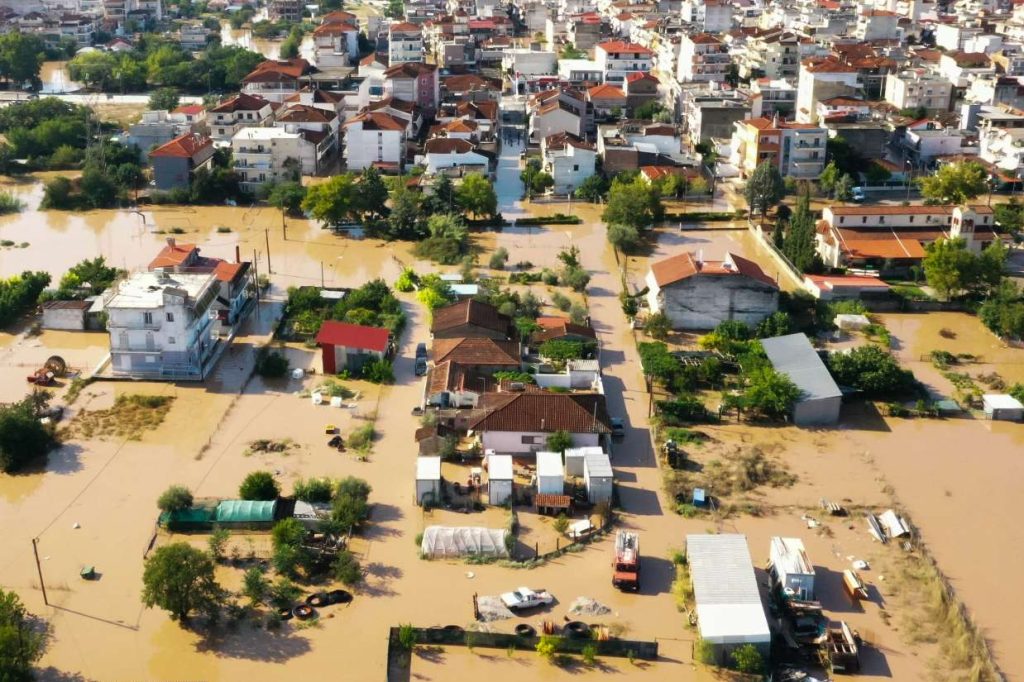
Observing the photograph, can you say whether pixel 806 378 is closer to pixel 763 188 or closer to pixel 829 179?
pixel 763 188

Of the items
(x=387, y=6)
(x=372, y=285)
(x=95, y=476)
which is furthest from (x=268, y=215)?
(x=387, y=6)

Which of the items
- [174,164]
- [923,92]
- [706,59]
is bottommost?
[174,164]

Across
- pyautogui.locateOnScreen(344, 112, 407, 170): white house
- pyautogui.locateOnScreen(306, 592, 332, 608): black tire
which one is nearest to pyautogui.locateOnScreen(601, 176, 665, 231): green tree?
pyautogui.locateOnScreen(344, 112, 407, 170): white house

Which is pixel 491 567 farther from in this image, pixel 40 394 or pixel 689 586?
pixel 40 394

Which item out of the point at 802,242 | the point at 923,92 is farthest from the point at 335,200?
the point at 923,92

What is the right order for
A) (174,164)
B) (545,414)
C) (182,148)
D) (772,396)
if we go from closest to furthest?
1. (545,414)
2. (772,396)
3. (174,164)
4. (182,148)

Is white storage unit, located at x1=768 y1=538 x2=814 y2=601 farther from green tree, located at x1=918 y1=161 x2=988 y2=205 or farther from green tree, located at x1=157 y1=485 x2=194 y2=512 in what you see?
green tree, located at x1=918 y1=161 x2=988 y2=205

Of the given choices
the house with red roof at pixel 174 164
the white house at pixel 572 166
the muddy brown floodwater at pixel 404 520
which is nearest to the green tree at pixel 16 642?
the muddy brown floodwater at pixel 404 520
